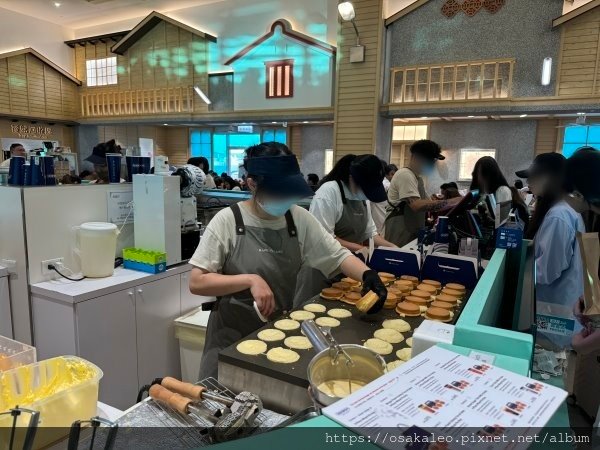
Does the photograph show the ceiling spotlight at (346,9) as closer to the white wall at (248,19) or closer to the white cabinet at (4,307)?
the white wall at (248,19)

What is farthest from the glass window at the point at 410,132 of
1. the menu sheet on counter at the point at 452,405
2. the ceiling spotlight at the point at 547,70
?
the menu sheet on counter at the point at 452,405

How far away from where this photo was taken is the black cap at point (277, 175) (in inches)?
66.0

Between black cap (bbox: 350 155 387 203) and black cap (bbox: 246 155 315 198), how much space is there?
2.86 ft

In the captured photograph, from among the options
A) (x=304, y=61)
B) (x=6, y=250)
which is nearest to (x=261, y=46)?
Answer: (x=304, y=61)

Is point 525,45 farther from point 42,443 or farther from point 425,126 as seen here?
point 42,443

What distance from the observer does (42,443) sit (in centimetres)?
99

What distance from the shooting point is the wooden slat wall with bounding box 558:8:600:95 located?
6.08 m

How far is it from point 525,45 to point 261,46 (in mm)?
4895

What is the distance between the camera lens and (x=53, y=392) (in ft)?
3.64

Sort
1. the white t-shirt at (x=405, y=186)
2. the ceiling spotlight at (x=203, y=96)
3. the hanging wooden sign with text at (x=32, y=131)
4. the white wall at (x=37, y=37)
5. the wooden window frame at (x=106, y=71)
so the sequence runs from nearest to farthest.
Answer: the white t-shirt at (x=405, y=186) < the ceiling spotlight at (x=203, y=96) < the white wall at (x=37, y=37) < the hanging wooden sign with text at (x=32, y=131) < the wooden window frame at (x=106, y=71)

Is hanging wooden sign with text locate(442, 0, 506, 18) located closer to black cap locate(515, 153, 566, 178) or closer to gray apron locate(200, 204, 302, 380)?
black cap locate(515, 153, 566, 178)

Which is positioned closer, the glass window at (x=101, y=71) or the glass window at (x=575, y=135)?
the glass window at (x=575, y=135)

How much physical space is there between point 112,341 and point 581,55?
7.34 m

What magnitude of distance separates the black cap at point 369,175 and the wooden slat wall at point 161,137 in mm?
10664
